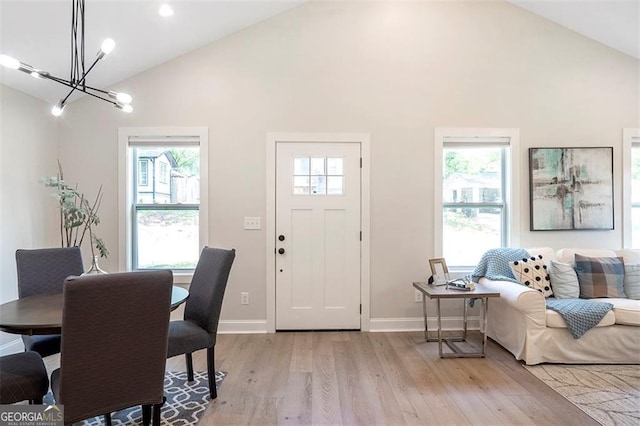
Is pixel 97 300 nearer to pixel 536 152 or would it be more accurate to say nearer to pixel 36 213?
pixel 36 213

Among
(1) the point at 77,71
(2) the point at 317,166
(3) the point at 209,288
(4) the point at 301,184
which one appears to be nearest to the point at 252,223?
(4) the point at 301,184

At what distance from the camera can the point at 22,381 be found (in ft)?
5.55

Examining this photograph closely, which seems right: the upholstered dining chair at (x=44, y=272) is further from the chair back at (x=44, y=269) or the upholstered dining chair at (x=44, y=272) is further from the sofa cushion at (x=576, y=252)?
the sofa cushion at (x=576, y=252)

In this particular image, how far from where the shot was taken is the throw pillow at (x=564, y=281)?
3146mm

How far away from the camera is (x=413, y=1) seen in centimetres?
366

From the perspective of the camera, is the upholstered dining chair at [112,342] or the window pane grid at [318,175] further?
the window pane grid at [318,175]

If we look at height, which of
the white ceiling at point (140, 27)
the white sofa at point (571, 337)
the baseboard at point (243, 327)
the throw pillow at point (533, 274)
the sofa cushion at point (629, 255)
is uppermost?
the white ceiling at point (140, 27)

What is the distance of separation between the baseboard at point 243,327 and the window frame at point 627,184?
160 inches

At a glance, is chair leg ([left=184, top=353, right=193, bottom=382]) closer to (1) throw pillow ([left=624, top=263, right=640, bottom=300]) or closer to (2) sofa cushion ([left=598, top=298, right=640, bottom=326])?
(2) sofa cushion ([left=598, top=298, right=640, bottom=326])

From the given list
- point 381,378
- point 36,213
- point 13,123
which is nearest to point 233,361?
point 381,378

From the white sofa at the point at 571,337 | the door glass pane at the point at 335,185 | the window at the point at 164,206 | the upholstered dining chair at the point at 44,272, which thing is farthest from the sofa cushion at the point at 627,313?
the upholstered dining chair at the point at 44,272

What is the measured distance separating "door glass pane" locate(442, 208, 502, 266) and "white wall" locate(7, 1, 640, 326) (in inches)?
10.4

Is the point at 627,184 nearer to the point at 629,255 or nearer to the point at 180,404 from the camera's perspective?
the point at 629,255

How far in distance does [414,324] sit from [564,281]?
1462 millimetres
